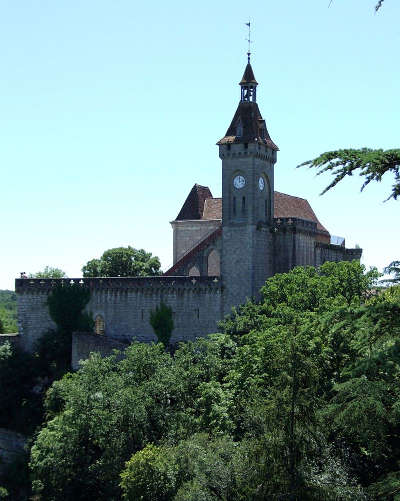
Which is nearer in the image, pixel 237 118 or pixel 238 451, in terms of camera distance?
pixel 238 451

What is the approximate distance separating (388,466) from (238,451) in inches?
222

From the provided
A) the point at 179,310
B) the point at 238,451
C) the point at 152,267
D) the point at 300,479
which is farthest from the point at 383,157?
the point at 152,267

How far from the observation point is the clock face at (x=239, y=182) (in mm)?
60406

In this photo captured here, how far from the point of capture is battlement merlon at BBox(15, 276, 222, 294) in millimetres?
59625

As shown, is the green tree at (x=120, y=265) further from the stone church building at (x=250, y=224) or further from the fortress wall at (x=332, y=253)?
the fortress wall at (x=332, y=253)

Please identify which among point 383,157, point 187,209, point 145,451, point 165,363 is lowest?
point 145,451

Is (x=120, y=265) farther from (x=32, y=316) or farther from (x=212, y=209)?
(x=32, y=316)

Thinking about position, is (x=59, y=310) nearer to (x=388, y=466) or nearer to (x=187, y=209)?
(x=187, y=209)

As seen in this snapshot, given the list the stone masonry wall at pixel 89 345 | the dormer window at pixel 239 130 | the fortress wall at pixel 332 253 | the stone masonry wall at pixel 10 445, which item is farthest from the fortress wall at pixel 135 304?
the dormer window at pixel 239 130

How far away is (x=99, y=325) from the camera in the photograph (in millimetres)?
63312

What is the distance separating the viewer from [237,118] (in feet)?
203

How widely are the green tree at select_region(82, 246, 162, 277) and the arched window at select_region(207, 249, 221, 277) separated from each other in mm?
17457

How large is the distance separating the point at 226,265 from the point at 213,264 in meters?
5.55

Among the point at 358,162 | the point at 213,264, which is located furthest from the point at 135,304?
the point at 358,162
